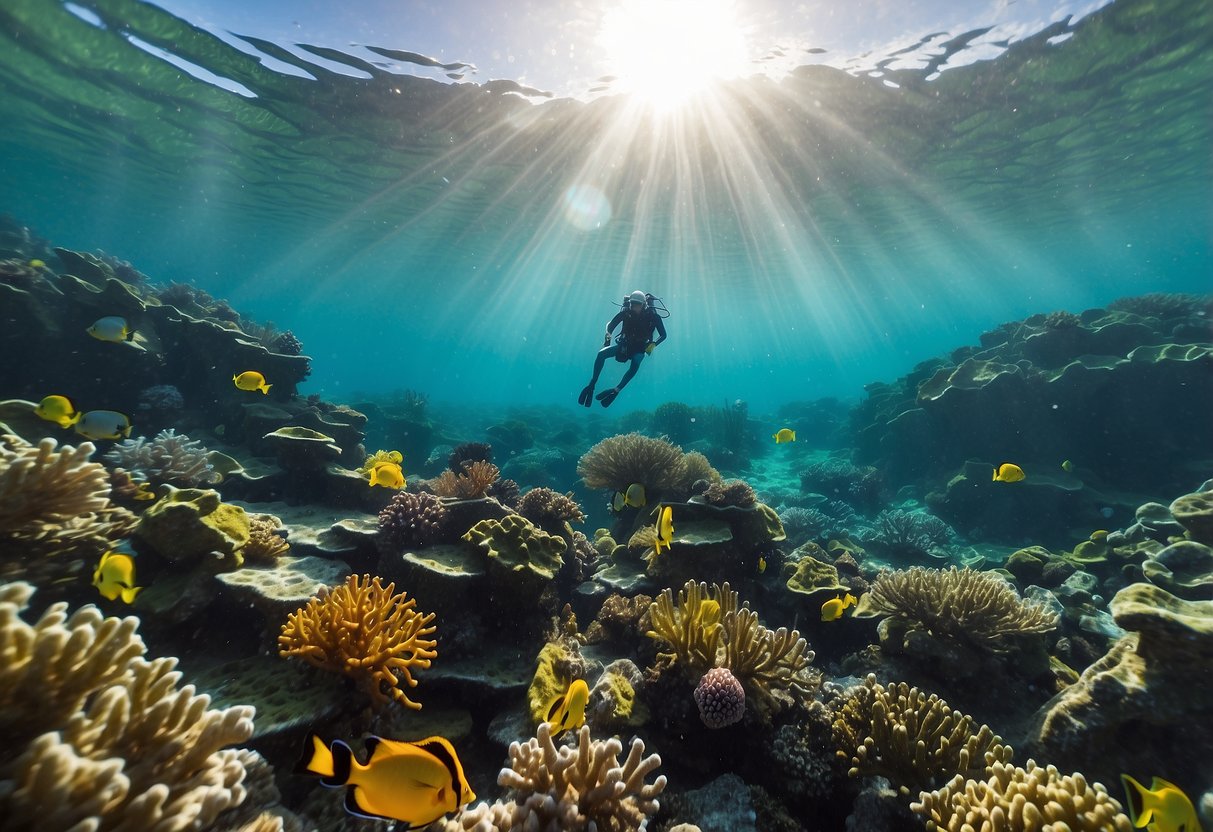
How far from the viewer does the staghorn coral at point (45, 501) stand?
11.8 feet

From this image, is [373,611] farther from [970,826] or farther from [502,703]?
[970,826]

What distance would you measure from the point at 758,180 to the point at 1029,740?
2214cm

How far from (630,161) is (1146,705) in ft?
69.2

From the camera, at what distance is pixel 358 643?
3.61 meters

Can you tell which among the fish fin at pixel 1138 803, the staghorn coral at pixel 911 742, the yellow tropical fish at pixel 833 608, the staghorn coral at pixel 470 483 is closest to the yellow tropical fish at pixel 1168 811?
the fish fin at pixel 1138 803

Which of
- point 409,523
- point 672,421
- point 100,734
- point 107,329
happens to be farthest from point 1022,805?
point 672,421

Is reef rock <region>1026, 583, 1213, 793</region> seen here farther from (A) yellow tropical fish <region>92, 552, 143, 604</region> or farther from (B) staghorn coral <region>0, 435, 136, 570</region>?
(B) staghorn coral <region>0, 435, 136, 570</region>

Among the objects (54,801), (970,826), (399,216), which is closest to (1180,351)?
(970,826)

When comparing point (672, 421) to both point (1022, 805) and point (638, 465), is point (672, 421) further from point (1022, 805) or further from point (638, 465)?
point (1022, 805)

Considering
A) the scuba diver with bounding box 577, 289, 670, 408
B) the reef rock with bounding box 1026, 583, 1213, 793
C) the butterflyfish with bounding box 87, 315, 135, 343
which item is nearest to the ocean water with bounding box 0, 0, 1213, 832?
the reef rock with bounding box 1026, 583, 1213, 793

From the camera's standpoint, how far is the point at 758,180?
21.6 m

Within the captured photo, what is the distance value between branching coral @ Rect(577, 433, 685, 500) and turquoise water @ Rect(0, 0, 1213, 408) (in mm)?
12757

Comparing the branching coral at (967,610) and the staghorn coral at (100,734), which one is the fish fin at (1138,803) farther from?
the staghorn coral at (100,734)

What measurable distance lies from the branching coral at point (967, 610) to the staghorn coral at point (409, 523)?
5379 mm
